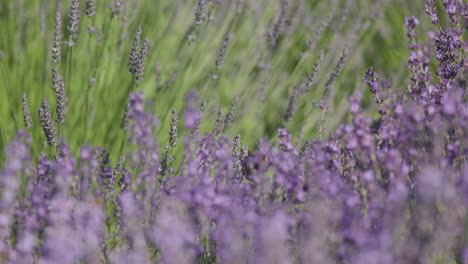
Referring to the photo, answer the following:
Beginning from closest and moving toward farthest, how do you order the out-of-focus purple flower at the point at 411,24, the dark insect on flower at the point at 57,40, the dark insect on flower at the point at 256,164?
the dark insect on flower at the point at 256,164
the out-of-focus purple flower at the point at 411,24
the dark insect on flower at the point at 57,40

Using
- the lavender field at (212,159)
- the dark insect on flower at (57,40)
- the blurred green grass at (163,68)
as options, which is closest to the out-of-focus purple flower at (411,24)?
the lavender field at (212,159)

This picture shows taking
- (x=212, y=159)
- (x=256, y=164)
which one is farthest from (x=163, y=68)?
(x=212, y=159)

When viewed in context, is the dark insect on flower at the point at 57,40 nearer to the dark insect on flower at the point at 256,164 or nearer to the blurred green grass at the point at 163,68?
the blurred green grass at the point at 163,68

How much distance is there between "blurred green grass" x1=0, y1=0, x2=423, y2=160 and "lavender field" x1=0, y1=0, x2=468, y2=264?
0.01 m

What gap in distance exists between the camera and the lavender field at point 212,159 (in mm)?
1563

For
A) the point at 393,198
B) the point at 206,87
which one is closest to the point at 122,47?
the point at 206,87

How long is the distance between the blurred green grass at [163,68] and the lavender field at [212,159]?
0.01 meters

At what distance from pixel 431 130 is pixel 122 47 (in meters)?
1.69

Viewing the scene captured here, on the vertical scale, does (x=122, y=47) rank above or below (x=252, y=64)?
above

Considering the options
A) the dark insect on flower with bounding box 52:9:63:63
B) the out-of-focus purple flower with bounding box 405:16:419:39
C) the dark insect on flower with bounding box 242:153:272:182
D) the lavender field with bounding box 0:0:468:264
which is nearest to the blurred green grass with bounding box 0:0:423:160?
the lavender field with bounding box 0:0:468:264

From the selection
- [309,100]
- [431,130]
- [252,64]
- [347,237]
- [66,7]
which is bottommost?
[309,100]

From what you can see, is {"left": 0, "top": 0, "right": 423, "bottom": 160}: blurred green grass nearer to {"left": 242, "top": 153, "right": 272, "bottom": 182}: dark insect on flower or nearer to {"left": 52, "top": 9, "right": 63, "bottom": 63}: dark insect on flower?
{"left": 52, "top": 9, "right": 63, "bottom": 63}: dark insect on flower

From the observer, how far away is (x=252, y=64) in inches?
134

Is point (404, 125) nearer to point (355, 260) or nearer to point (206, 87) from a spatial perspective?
point (355, 260)
